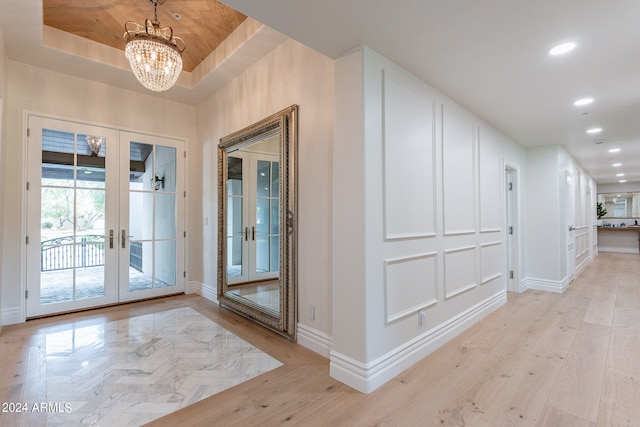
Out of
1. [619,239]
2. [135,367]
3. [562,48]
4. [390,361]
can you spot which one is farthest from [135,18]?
[619,239]

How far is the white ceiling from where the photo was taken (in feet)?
5.64

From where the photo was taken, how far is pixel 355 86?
2.09 m

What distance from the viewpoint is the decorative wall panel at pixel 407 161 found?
2.23m

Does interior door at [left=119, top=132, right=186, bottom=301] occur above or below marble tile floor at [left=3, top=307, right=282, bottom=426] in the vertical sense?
above

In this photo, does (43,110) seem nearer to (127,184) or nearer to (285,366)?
(127,184)

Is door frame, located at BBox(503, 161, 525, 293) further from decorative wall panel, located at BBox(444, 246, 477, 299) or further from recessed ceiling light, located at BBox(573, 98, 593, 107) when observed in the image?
decorative wall panel, located at BBox(444, 246, 477, 299)

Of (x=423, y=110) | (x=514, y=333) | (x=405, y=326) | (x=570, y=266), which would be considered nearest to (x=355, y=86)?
(x=423, y=110)

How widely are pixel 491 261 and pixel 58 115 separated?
5591 millimetres

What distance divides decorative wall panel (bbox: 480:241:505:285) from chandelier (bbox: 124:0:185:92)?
3.83 meters

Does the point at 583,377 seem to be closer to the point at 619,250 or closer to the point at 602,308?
the point at 602,308

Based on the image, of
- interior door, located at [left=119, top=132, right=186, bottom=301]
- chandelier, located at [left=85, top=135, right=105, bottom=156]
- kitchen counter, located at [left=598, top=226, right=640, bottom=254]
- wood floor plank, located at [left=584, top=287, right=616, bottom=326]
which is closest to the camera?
wood floor plank, located at [left=584, top=287, right=616, bottom=326]

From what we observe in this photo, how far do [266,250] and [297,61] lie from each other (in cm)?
193

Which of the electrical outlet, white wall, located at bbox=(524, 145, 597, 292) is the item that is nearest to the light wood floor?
the electrical outlet

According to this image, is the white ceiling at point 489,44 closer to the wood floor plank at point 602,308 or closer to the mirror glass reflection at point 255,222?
the mirror glass reflection at point 255,222
